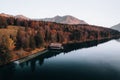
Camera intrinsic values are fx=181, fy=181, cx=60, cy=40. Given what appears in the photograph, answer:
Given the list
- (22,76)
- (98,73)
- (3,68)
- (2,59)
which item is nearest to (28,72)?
(22,76)

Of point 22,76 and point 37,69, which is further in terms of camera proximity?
point 37,69

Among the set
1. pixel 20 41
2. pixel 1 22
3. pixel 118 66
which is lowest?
pixel 118 66

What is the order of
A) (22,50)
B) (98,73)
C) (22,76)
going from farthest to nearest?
1. (22,50)
2. (98,73)
3. (22,76)

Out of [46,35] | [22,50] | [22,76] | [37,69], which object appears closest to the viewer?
[22,76]

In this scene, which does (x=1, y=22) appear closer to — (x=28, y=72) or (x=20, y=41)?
(x=20, y=41)

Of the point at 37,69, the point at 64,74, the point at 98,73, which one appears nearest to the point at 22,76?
the point at 37,69

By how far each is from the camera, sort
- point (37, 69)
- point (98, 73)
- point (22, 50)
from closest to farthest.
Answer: point (98, 73) → point (37, 69) → point (22, 50)

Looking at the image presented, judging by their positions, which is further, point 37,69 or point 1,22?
point 1,22

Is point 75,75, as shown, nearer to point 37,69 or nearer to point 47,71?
point 47,71

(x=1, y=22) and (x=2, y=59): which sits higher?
(x=1, y=22)
